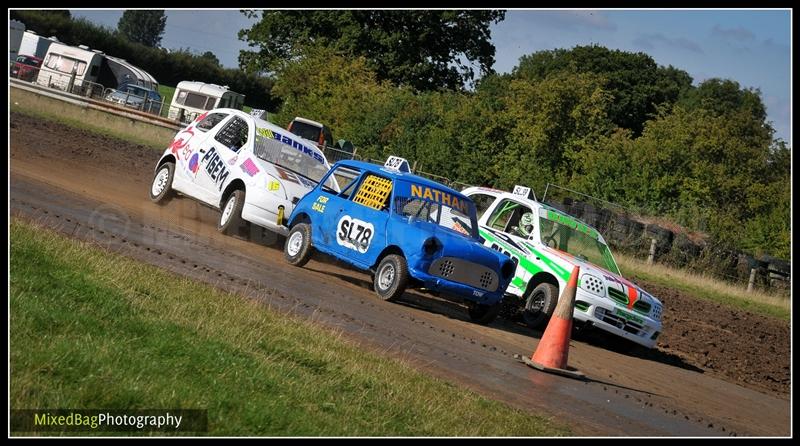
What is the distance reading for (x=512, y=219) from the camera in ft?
56.0

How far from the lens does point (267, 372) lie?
796 centimetres

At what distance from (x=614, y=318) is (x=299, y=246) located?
458cm

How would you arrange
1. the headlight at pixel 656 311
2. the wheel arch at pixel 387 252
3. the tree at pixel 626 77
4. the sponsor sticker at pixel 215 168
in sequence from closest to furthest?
the wheel arch at pixel 387 252 < the headlight at pixel 656 311 < the sponsor sticker at pixel 215 168 < the tree at pixel 626 77

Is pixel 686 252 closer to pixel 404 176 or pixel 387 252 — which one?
pixel 404 176

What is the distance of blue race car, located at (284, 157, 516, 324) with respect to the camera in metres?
14.2

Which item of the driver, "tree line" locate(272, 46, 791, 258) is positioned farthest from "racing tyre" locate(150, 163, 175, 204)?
"tree line" locate(272, 46, 791, 258)

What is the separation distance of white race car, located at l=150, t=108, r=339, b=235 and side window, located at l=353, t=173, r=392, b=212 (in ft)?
5.10

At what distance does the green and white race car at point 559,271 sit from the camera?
50.4ft

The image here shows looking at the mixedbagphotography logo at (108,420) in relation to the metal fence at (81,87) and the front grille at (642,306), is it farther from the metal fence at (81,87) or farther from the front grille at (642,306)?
the metal fence at (81,87)

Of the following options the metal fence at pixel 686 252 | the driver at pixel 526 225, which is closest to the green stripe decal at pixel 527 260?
the driver at pixel 526 225

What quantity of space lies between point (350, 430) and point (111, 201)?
1294 centimetres

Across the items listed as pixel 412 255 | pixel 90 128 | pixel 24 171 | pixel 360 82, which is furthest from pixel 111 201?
pixel 360 82

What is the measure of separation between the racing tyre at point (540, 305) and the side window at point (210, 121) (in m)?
A: 6.52

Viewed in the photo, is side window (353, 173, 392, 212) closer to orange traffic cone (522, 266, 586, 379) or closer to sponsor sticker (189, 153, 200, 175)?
orange traffic cone (522, 266, 586, 379)
